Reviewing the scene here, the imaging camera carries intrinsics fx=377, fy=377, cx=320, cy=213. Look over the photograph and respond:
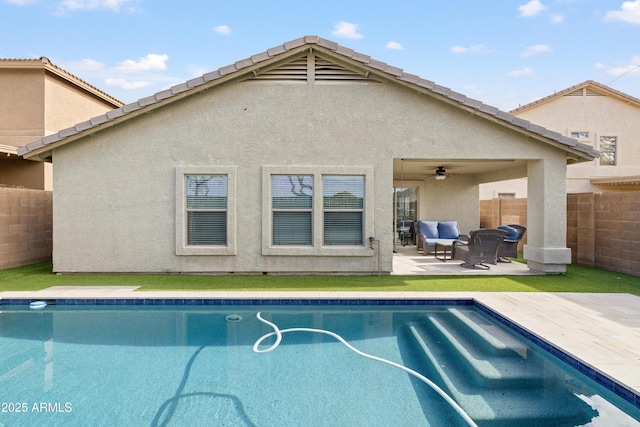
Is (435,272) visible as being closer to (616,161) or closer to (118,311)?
(118,311)

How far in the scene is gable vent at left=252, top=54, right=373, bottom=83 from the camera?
34.5ft

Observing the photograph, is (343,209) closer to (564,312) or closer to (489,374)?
(564,312)

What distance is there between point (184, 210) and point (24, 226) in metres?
5.89

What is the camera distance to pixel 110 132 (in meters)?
10.5

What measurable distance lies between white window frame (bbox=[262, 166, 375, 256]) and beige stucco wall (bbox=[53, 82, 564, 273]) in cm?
8

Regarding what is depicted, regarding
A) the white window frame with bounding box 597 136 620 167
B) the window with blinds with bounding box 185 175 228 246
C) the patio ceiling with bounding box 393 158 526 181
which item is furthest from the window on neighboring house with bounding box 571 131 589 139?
the window with blinds with bounding box 185 175 228 246

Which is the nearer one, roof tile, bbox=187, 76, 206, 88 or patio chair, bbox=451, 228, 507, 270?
roof tile, bbox=187, 76, 206, 88

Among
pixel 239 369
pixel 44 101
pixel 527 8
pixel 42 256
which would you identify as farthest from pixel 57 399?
pixel 527 8

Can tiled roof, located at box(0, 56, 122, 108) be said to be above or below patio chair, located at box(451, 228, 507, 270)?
above

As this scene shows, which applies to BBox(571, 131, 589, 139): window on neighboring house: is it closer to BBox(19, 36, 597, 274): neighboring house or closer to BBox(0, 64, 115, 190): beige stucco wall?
BBox(19, 36, 597, 274): neighboring house

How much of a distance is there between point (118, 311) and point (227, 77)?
6412mm

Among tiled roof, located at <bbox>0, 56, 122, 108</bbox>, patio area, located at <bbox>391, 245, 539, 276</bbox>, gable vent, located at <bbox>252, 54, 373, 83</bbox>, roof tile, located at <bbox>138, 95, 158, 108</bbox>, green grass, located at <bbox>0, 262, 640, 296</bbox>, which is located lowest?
green grass, located at <bbox>0, 262, 640, 296</bbox>

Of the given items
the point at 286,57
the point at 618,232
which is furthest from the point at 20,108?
the point at 618,232

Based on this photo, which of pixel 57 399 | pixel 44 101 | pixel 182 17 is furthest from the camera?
pixel 44 101
